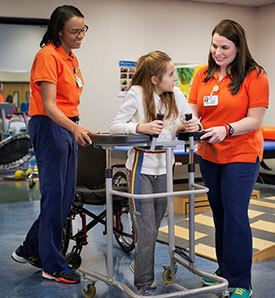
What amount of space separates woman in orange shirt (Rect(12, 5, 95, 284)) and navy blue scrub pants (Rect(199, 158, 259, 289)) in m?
0.94

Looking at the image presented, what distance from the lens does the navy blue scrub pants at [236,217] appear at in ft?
8.70

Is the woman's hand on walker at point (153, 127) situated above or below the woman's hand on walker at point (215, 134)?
above


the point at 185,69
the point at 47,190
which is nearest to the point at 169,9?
the point at 185,69

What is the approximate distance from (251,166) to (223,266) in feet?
2.00

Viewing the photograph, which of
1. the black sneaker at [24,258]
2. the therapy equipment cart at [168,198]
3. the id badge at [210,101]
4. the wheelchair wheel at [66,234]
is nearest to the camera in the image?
the therapy equipment cart at [168,198]

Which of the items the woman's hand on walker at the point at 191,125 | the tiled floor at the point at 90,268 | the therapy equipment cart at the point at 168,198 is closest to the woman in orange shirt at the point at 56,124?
the tiled floor at the point at 90,268

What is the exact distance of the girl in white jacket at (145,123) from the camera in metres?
2.58

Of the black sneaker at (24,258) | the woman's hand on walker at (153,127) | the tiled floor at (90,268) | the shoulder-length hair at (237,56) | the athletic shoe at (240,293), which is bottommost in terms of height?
the tiled floor at (90,268)

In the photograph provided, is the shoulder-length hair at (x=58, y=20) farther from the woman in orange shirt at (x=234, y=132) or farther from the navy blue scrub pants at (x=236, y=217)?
the navy blue scrub pants at (x=236, y=217)

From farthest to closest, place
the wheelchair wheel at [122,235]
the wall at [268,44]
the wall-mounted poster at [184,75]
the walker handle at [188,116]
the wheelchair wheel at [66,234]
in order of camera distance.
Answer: the wall at [268,44], the wall-mounted poster at [184,75], the wheelchair wheel at [122,235], the wheelchair wheel at [66,234], the walker handle at [188,116]

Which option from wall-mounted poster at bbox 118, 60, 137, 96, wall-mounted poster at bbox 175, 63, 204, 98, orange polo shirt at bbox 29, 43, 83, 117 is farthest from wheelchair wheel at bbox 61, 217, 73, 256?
wall-mounted poster at bbox 175, 63, 204, 98

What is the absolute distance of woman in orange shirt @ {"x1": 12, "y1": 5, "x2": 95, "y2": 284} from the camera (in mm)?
2902

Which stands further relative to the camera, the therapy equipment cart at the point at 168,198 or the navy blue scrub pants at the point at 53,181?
the navy blue scrub pants at the point at 53,181

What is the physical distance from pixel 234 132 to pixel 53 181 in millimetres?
1180
